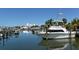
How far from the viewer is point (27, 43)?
6594 millimetres

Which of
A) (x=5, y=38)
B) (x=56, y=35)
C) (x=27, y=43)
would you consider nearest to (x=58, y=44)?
(x=56, y=35)

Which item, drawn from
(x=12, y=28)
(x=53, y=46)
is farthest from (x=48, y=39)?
(x=12, y=28)

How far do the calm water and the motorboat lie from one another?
9 centimetres

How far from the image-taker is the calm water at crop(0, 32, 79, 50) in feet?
21.6

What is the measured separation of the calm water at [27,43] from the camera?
6.59 meters

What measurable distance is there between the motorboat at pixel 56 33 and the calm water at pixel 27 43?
92 millimetres

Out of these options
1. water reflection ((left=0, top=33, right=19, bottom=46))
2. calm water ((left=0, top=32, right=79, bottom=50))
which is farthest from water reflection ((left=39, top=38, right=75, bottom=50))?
water reflection ((left=0, top=33, right=19, bottom=46))

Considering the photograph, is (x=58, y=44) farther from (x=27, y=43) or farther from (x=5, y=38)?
(x=5, y=38)

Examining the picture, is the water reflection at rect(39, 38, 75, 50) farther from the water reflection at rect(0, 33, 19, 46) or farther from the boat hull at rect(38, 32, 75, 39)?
the water reflection at rect(0, 33, 19, 46)

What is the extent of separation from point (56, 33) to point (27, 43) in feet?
1.43

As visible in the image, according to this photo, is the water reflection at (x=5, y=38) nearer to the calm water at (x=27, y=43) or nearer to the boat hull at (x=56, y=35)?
the calm water at (x=27, y=43)
